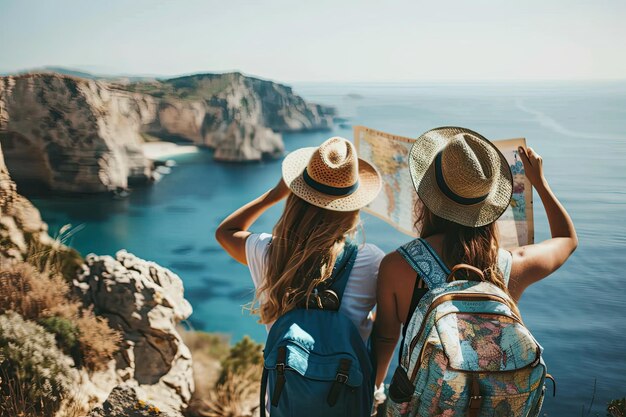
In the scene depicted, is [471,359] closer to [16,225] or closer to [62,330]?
[62,330]

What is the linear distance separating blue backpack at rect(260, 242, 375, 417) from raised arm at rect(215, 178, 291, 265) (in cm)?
40

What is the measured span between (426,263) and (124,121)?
10.0 feet

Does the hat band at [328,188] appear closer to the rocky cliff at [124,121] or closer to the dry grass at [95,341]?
the dry grass at [95,341]

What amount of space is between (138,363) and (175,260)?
0.78 metres

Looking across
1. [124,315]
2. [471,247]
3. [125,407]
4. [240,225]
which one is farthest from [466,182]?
[124,315]

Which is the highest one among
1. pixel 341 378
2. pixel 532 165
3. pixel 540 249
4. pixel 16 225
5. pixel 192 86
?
pixel 192 86

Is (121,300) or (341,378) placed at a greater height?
(341,378)

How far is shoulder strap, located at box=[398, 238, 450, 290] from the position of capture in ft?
5.78

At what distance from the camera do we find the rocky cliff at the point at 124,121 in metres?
3.84

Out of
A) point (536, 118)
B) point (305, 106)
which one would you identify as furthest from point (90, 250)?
point (536, 118)

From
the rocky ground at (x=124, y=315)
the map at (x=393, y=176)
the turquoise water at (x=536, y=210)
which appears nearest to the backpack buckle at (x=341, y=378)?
the map at (x=393, y=176)

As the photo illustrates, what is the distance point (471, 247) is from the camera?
1797 mm

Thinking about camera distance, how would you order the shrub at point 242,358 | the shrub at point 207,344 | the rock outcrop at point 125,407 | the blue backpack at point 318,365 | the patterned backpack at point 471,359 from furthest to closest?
1. the shrub at point 207,344
2. the shrub at point 242,358
3. the rock outcrop at point 125,407
4. the blue backpack at point 318,365
5. the patterned backpack at point 471,359

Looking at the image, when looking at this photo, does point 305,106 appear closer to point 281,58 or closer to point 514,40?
point 281,58
